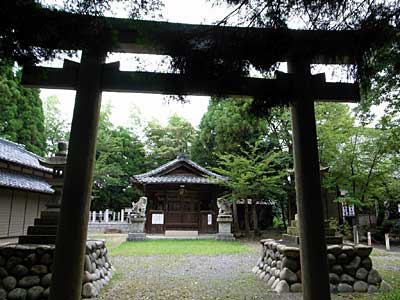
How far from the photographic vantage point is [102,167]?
904 inches

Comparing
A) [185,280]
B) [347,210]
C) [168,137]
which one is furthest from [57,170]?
[168,137]

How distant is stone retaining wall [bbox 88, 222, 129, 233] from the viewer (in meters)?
22.0

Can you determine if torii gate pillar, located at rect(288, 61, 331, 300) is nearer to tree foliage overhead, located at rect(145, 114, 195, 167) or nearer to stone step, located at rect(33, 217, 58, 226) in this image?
stone step, located at rect(33, 217, 58, 226)

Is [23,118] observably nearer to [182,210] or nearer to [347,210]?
[182,210]

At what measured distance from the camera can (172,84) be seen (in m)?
3.34

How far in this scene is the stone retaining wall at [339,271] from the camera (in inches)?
210

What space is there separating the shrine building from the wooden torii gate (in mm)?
13777

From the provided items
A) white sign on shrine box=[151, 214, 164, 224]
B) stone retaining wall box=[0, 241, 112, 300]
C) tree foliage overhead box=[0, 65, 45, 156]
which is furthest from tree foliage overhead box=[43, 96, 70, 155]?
stone retaining wall box=[0, 241, 112, 300]

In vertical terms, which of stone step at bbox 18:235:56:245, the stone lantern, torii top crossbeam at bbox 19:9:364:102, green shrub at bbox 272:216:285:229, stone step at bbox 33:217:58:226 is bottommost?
green shrub at bbox 272:216:285:229

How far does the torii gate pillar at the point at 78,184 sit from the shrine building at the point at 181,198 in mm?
14194

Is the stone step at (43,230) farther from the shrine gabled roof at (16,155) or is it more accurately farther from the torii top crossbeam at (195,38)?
the shrine gabled roof at (16,155)

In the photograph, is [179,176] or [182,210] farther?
[179,176]

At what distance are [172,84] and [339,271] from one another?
4.88 meters

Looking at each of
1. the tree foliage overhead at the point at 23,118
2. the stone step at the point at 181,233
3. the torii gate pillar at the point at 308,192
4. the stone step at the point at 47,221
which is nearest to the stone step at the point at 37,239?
the stone step at the point at 47,221
